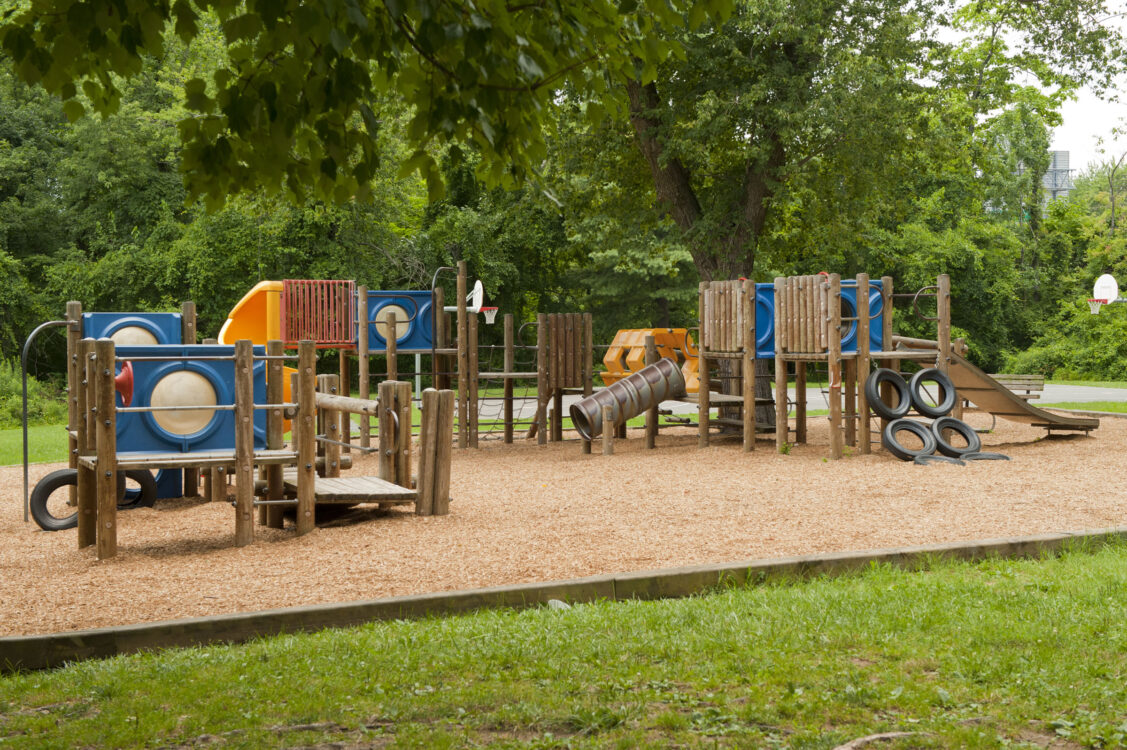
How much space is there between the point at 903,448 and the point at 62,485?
9.97 meters

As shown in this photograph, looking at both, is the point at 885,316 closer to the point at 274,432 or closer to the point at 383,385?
the point at 383,385

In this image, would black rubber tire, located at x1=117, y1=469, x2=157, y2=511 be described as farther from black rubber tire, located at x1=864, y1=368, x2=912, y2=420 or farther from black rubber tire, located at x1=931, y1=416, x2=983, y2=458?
black rubber tire, located at x1=931, y1=416, x2=983, y2=458

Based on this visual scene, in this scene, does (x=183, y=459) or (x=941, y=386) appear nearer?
(x=183, y=459)

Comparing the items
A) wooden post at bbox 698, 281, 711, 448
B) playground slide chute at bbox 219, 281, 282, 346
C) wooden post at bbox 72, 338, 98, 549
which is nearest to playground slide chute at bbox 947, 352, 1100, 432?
wooden post at bbox 698, 281, 711, 448

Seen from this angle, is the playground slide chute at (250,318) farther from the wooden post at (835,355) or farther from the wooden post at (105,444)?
the wooden post at (105,444)

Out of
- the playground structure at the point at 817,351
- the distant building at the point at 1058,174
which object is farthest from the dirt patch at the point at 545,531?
the distant building at the point at 1058,174

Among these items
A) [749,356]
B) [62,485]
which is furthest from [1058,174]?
[62,485]

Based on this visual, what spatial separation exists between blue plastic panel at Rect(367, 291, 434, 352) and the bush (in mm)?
15657

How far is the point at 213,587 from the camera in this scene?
22.4 ft

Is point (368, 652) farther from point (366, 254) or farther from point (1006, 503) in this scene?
point (366, 254)

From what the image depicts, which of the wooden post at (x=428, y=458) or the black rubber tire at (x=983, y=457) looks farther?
the black rubber tire at (x=983, y=457)

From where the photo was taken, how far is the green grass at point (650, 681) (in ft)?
13.1

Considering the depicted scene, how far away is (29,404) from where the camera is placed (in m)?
29.1

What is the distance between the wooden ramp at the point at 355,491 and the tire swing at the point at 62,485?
173 centimetres
